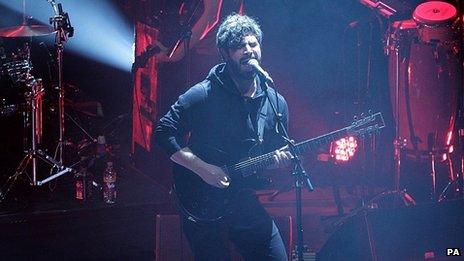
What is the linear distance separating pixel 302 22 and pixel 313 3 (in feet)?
0.94

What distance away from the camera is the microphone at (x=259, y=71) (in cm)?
313

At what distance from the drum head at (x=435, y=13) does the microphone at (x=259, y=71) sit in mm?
3129

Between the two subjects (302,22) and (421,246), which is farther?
(302,22)

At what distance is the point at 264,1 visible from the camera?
717cm

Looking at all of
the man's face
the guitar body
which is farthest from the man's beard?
the guitar body

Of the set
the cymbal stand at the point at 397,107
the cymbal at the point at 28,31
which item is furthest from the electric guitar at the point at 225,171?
the cymbal at the point at 28,31

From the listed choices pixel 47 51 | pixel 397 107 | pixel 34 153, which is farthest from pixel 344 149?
pixel 47 51

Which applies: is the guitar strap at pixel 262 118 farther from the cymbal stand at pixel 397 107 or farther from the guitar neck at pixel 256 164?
the cymbal stand at pixel 397 107

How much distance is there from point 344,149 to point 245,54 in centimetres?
272

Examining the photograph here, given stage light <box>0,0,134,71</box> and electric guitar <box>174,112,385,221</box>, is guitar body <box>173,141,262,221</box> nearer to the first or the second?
electric guitar <box>174,112,385,221</box>

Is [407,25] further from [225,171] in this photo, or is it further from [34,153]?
[34,153]

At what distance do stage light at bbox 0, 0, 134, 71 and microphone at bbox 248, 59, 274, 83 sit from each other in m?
7.05

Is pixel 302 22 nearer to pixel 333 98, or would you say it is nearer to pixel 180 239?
pixel 333 98

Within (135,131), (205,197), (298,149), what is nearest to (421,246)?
(298,149)
